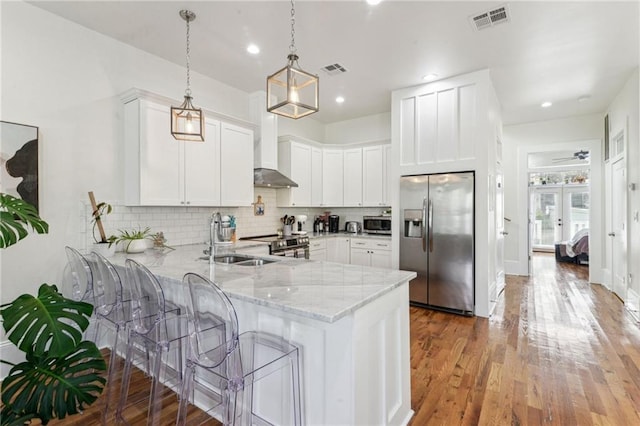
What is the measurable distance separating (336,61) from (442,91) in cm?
147

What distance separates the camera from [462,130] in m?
3.97

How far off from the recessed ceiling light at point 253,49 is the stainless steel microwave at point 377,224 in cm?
319

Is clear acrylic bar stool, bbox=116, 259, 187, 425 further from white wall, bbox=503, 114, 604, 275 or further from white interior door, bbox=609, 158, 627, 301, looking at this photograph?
white wall, bbox=503, 114, 604, 275

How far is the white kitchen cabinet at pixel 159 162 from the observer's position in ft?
10.3

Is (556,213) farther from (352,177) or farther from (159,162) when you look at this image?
(159,162)

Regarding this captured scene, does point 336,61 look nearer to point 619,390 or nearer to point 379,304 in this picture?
point 379,304

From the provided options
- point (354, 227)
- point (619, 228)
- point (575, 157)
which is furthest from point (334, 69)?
point (575, 157)

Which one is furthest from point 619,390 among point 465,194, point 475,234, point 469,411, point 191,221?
point 191,221

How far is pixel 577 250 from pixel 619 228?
304 cm

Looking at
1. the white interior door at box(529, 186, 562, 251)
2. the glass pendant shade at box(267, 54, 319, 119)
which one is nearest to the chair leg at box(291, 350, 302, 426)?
the glass pendant shade at box(267, 54, 319, 119)

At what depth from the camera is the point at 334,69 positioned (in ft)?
12.6

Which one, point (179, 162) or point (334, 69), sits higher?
point (334, 69)

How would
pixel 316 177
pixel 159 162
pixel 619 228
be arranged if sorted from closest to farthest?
pixel 159 162 < pixel 619 228 < pixel 316 177

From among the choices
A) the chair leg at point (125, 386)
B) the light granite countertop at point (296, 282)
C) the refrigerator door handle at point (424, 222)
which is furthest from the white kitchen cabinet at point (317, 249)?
the chair leg at point (125, 386)
